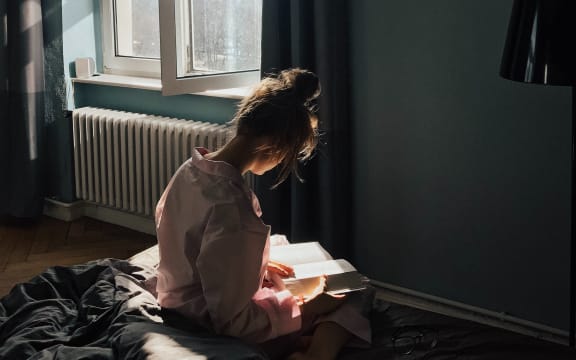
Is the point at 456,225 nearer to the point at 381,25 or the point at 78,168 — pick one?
the point at 381,25

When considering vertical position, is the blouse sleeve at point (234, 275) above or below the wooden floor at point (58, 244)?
above

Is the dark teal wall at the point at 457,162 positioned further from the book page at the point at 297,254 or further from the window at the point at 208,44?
the book page at the point at 297,254

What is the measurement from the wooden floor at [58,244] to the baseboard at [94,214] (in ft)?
0.11

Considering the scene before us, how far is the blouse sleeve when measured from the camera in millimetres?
1632

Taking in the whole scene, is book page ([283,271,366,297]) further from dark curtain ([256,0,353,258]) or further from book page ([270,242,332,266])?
dark curtain ([256,0,353,258])

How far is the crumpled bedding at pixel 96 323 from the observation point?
1.62 meters

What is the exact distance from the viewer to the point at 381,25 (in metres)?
2.67

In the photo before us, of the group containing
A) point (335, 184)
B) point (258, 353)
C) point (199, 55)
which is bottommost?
point (258, 353)

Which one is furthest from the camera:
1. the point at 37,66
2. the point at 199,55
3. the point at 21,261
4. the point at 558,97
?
the point at 37,66

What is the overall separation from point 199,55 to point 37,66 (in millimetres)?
1003

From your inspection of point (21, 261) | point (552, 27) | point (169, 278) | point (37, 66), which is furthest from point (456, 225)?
point (37, 66)

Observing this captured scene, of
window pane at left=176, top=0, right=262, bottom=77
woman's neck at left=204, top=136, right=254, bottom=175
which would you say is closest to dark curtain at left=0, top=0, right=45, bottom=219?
window pane at left=176, top=0, right=262, bottom=77

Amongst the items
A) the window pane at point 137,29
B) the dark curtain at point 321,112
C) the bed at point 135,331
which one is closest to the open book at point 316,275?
the bed at point 135,331

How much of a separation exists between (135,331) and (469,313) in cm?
144
